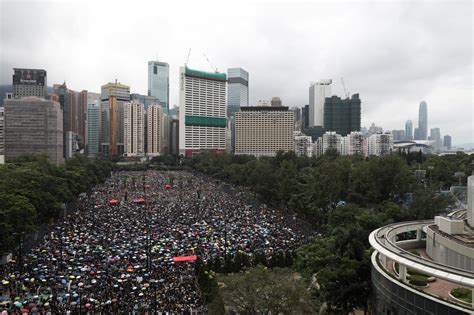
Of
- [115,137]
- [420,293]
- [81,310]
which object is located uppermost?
[115,137]

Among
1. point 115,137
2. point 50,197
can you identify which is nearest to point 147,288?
point 50,197

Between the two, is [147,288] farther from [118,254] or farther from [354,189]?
[354,189]

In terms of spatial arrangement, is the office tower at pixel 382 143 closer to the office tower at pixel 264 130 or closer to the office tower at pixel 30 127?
the office tower at pixel 264 130

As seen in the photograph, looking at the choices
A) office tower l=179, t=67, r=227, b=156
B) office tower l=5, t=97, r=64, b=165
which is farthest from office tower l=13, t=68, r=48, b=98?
office tower l=5, t=97, r=64, b=165

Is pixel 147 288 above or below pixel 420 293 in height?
below

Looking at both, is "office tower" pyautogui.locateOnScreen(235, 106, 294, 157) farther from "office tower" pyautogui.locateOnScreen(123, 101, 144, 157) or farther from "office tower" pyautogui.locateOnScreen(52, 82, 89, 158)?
"office tower" pyautogui.locateOnScreen(52, 82, 89, 158)

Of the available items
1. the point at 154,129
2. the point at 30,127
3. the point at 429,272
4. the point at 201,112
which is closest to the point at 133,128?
the point at 154,129

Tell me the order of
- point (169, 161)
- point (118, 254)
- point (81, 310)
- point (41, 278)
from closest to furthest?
1. point (81, 310)
2. point (41, 278)
3. point (118, 254)
4. point (169, 161)

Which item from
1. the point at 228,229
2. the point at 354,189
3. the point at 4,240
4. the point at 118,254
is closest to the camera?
the point at 4,240

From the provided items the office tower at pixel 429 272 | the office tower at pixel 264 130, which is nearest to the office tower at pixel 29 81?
the office tower at pixel 264 130
